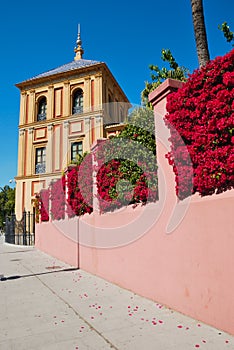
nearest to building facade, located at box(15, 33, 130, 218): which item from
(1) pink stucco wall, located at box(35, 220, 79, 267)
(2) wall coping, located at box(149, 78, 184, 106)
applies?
(1) pink stucco wall, located at box(35, 220, 79, 267)

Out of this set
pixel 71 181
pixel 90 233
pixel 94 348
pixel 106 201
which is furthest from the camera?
pixel 71 181

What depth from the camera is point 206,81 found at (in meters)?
3.99

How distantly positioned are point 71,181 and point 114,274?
4436 mm

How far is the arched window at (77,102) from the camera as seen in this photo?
76.8 ft

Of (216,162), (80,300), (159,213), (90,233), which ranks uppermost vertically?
(216,162)

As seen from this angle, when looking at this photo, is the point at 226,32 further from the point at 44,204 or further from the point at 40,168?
the point at 40,168

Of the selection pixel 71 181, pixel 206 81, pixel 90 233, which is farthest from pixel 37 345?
pixel 71 181

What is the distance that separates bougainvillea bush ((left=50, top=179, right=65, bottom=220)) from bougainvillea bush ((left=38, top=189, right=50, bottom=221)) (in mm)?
1213

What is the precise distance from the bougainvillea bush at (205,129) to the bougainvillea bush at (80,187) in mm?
4432

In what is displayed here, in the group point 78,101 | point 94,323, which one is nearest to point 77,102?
point 78,101

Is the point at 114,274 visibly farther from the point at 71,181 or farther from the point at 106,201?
the point at 71,181

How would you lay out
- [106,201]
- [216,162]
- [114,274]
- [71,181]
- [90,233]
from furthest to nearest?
[71,181], [90,233], [106,201], [114,274], [216,162]

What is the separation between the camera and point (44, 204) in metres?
15.5

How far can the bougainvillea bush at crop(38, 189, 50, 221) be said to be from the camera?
588 inches
